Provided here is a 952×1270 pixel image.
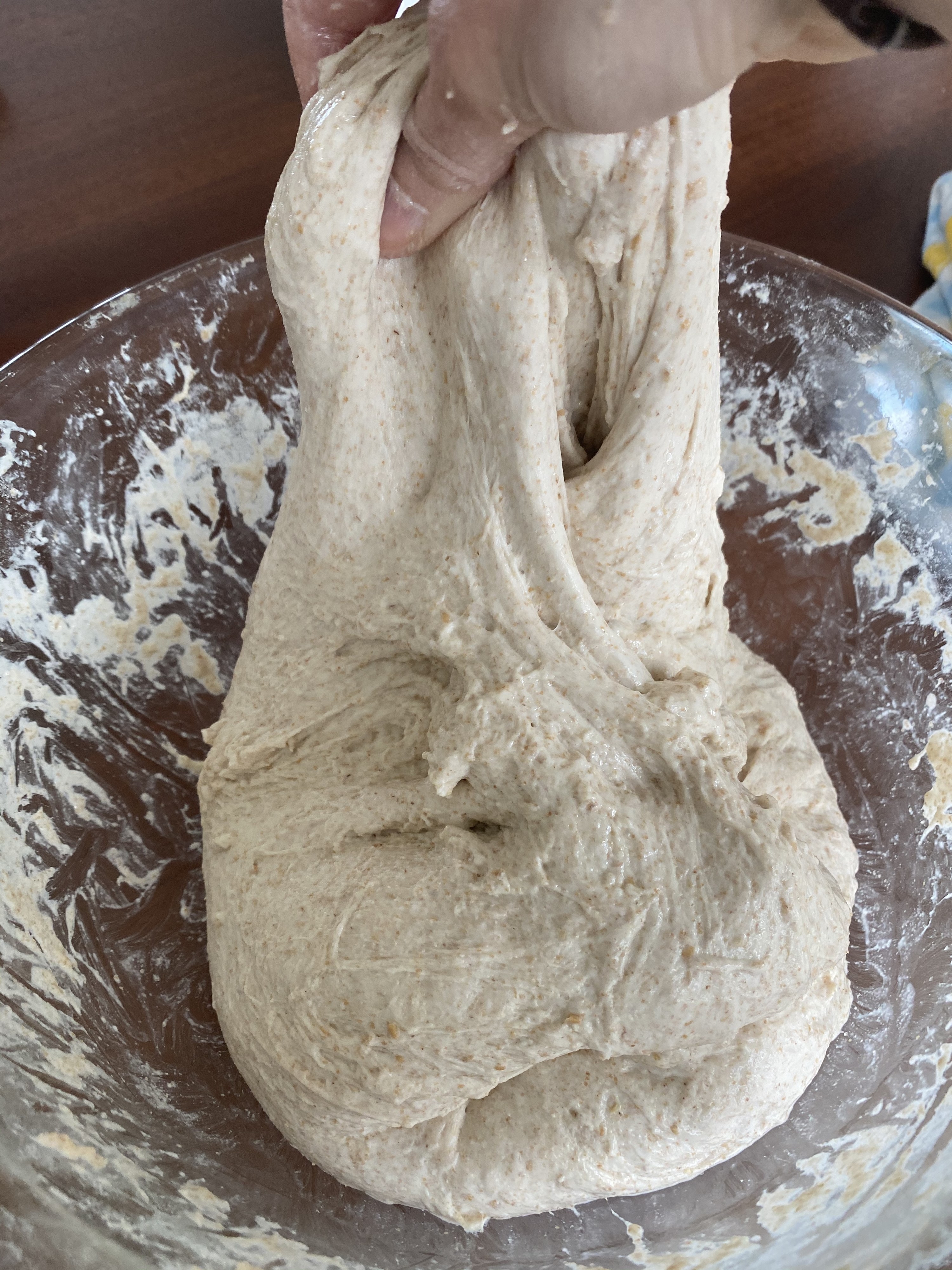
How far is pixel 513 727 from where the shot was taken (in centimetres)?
71

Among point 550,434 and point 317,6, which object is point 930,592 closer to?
point 550,434

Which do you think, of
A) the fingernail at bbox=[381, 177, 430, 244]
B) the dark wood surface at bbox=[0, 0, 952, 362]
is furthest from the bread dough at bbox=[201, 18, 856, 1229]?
the dark wood surface at bbox=[0, 0, 952, 362]

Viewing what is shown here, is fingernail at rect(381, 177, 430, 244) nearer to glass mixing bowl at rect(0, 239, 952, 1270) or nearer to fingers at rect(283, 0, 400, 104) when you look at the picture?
fingers at rect(283, 0, 400, 104)

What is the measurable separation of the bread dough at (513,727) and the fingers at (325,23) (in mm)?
47

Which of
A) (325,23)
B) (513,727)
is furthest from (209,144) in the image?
(513,727)

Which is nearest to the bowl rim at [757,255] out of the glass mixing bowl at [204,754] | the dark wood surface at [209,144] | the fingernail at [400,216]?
the glass mixing bowl at [204,754]

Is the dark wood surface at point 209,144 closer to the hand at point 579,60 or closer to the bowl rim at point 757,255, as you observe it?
the bowl rim at point 757,255

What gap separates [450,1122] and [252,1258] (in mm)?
A: 191

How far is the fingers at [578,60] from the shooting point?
0.40m

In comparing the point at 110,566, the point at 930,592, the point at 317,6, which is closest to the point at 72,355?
the point at 110,566

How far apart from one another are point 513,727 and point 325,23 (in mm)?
553

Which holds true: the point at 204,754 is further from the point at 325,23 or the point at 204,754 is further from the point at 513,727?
the point at 325,23

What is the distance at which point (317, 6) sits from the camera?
70 centimetres

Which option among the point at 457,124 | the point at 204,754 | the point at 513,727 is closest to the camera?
the point at 457,124
